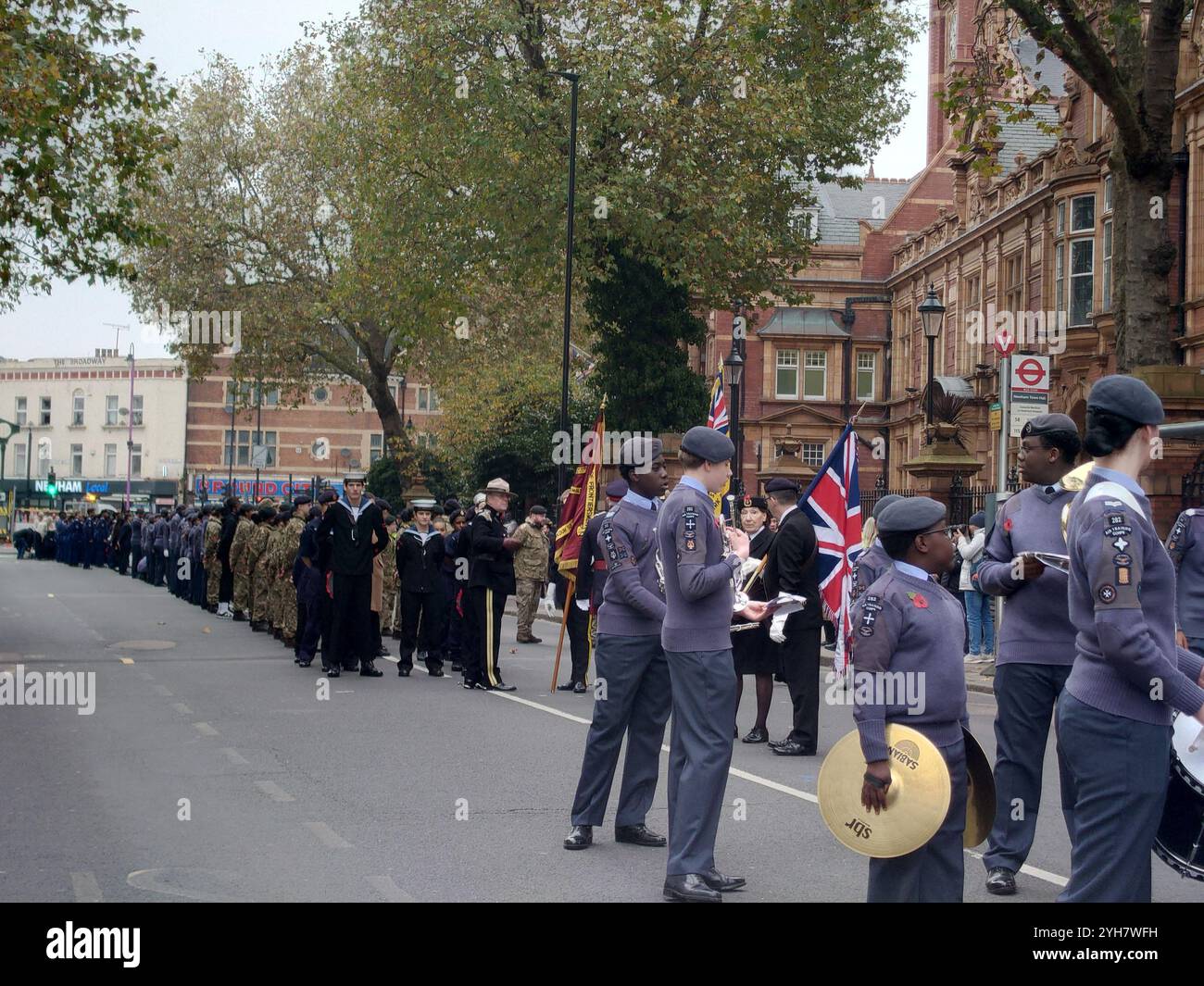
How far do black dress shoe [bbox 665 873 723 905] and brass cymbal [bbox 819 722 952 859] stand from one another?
4.74 ft

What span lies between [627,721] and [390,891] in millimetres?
1639

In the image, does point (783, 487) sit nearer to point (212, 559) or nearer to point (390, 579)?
point (390, 579)

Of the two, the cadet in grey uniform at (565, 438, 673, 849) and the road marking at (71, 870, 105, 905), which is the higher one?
the cadet in grey uniform at (565, 438, 673, 849)

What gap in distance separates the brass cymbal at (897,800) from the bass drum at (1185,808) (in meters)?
0.68

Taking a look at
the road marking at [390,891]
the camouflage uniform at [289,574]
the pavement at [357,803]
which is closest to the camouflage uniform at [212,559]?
the camouflage uniform at [289,574]

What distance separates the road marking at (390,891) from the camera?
645 centimetres

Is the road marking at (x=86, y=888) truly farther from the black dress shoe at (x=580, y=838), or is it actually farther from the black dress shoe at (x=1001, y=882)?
the black dress shoe at (x=1001, y=882)

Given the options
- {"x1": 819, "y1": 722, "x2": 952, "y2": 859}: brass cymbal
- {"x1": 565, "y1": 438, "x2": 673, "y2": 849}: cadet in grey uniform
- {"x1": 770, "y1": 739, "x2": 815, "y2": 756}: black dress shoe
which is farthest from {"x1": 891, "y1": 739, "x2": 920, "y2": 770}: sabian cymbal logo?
{"x1": 770, "y1": 739, "x2": 815, "y2": 756}: black dress shoe

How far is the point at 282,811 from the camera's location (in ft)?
28.2

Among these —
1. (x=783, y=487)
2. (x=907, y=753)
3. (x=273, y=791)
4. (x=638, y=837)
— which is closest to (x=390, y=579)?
(x=783, y=487)

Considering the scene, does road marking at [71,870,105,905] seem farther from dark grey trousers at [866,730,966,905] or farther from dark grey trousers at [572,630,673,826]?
dark grey trousers at [866,730,966,905]

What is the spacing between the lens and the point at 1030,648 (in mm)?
6973

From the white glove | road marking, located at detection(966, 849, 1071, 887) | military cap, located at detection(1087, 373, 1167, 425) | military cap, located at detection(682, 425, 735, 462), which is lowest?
road marking, located at detection(966, 849, 1071, 887)

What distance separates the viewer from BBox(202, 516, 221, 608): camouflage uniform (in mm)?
26516
